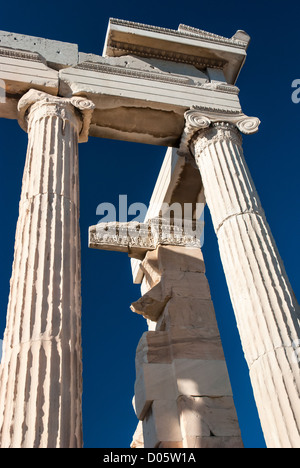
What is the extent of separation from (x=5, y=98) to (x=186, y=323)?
25.2ft

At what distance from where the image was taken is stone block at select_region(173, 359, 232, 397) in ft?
39.6

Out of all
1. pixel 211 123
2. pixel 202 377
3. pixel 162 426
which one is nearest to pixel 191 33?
pixel 211 123

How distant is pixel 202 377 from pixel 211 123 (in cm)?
683

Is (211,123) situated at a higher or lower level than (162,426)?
higher

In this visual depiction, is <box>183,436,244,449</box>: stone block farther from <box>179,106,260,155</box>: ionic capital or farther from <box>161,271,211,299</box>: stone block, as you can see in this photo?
<box>179,106,260,155</box>: ionic capital

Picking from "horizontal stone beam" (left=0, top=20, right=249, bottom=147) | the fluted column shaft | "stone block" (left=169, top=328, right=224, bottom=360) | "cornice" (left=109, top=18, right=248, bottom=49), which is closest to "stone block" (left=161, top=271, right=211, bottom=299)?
"stone block" (left=169, top=328, right=224, bottom=360)

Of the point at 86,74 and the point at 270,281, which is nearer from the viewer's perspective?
the point at 270,281

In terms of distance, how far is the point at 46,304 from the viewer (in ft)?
25.9

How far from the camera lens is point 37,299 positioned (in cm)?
794

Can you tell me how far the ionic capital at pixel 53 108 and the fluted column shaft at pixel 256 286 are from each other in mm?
3129

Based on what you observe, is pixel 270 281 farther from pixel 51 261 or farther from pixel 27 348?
pixel 27 348

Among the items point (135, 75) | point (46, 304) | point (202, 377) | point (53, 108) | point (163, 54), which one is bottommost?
point (46, 304)

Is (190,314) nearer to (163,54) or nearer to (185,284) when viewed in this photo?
(185,284)
